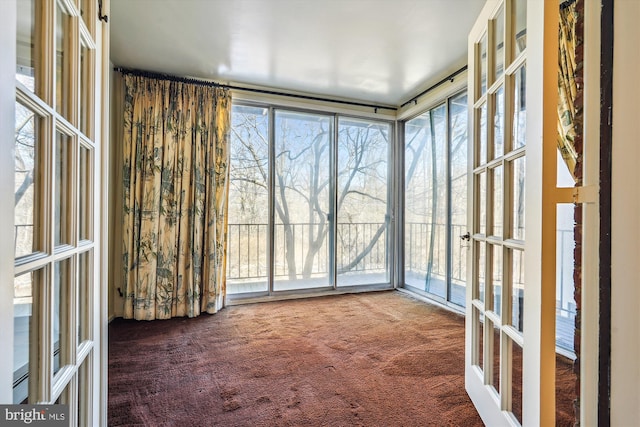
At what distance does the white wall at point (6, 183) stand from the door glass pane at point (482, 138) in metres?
1.65

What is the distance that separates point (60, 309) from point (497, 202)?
161 cm

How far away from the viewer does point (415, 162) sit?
3930 mm

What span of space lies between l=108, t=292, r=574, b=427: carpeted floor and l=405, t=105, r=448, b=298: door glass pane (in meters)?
0.69

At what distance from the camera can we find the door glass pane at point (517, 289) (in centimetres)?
119

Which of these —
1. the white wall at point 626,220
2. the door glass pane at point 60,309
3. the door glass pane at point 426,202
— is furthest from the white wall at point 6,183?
the door glass pane at point 426,202

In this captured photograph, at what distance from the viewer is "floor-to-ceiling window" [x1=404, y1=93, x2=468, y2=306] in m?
3.23

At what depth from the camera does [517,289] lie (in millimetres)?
1230

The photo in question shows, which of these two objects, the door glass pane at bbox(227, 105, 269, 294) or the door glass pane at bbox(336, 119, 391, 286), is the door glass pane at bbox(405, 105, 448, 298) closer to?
the door glass pane at bbox(336, 119, 391, 286)

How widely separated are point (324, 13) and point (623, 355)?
2351mm

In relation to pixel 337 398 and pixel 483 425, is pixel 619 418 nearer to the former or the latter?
pixel 483 425

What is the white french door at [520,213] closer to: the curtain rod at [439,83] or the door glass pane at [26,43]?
the door glass pane at [26,43]

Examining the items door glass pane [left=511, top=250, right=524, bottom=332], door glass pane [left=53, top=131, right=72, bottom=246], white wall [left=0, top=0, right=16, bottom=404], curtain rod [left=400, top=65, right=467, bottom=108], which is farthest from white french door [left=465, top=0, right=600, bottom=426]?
curtain rod [left=400, top=65, right=467, bottom=108]

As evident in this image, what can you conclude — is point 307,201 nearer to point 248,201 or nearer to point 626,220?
point 248,201

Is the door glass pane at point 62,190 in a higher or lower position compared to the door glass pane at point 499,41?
lower
